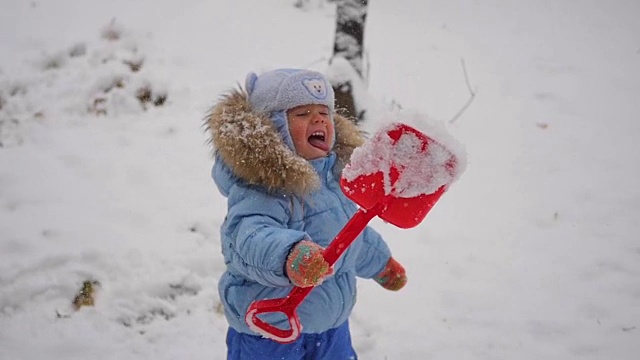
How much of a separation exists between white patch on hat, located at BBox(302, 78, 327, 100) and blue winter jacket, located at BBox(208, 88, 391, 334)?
0.58ft

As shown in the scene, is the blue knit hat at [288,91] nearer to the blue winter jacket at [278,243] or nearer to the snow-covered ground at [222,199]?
the blue winter jacket at [278,243]

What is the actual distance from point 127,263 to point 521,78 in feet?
15.0

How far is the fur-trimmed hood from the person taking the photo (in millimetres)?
1720

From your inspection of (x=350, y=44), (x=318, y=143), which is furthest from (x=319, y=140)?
(x=350, y=44)

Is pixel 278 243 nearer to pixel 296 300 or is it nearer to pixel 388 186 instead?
pixel 296 300

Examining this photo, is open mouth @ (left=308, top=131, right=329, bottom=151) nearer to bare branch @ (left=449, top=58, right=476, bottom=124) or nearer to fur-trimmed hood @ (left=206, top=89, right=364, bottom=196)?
fur-trimmed hood @ (left=206, top=89, right=364, bottom=196)

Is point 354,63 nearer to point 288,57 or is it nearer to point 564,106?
point 288,57

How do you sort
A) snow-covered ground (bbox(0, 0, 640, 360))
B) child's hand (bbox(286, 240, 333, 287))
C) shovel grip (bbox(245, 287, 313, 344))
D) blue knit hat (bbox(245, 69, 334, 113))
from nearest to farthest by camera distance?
child's hand (bbox(286, 240, 333, 287))
shovel grip (bbox(245, 287, 313, 344))
blue knit hat (bbox(245, 69, 334, 113))
snow-covered ground (bbox(0, 0, 640, 360))

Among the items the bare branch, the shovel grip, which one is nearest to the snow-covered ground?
the bare branch

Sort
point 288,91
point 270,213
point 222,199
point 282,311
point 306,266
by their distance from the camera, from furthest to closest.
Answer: point 222,199, point 288,91, point 270,213, point 282,311, point 306,266

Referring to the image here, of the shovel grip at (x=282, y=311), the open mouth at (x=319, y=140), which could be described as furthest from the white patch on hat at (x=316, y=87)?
the shovel grip at (x=282, y=311)

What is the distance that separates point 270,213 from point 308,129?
319 mm

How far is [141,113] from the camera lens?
15.6ft

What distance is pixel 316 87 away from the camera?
1.86m
